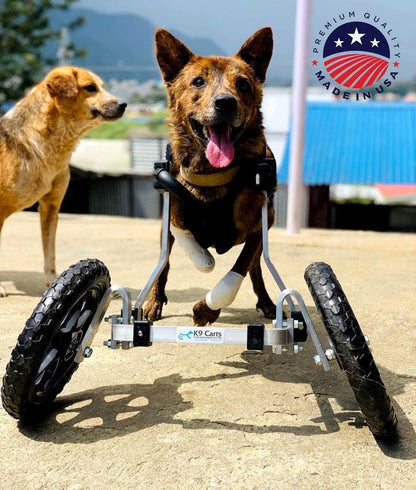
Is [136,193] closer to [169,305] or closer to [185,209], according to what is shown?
[169,305]

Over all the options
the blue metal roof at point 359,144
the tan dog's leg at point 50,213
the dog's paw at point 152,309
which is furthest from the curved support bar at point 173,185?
the blue metal roof at point 359,144

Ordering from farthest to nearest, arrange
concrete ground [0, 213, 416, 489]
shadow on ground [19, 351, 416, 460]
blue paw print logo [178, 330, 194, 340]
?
1. blue paw print logo [178, 330, 194, 340]
2. shadow on ground [19, 351, 416, 460]
3. concrete ground [0, 213, 416, 489]

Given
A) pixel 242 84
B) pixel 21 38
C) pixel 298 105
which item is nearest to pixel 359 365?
pixel 242 84

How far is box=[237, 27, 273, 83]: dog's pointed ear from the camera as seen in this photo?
2990 millimetres

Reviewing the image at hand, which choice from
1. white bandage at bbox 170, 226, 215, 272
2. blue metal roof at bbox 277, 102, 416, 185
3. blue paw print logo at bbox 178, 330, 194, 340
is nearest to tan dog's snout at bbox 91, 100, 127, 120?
white bandage at bbox 170, 226, 215, 272

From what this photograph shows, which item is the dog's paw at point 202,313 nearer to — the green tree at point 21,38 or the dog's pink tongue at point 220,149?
the dog's pink tongue at point 220,149

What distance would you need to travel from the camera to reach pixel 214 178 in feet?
9.68

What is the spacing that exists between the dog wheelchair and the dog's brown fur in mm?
105

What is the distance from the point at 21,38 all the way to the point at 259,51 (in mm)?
21075

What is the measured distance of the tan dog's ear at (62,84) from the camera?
4324 mm

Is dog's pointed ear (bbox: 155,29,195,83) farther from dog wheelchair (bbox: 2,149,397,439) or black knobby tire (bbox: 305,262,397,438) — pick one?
black knobby tire (bbox: 305,262,397,438)

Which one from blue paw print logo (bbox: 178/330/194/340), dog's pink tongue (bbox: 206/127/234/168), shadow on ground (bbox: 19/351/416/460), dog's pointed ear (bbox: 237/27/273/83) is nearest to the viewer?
shadow on ground (bbox: 19/351/416/460)

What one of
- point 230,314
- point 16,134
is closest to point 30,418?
point 230,314

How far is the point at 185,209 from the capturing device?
3.08m
